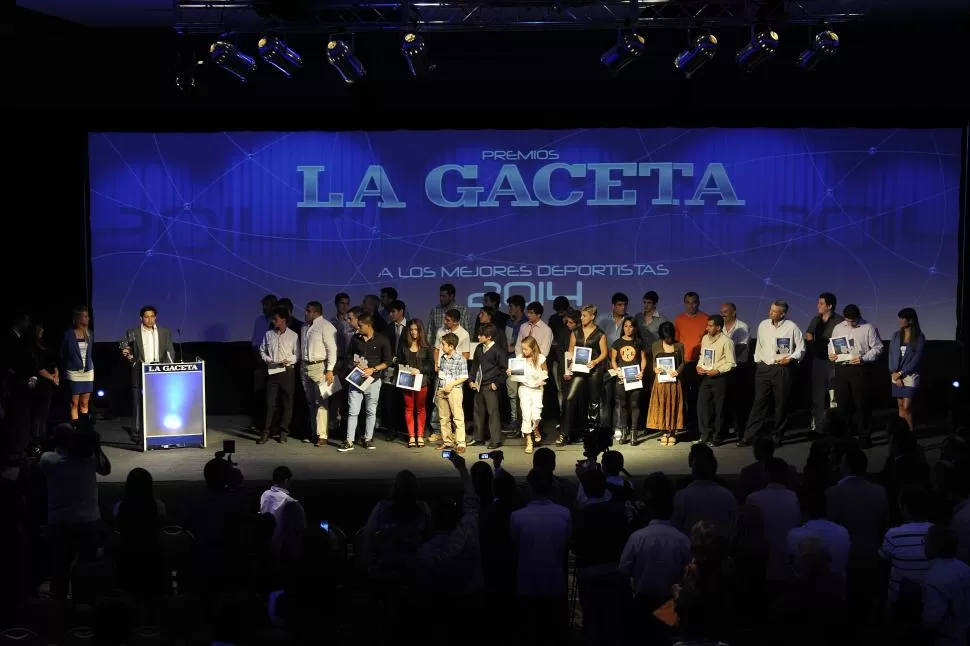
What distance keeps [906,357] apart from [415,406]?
5.45m

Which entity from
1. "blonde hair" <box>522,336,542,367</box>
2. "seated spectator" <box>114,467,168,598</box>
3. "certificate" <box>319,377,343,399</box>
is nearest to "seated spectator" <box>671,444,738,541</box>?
"seated spectator" <box>114,467,168,598</box>

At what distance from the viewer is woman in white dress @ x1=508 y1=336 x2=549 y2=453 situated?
13094 millimetres

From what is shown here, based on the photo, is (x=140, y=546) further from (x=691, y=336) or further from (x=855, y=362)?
(x=855, y=362)

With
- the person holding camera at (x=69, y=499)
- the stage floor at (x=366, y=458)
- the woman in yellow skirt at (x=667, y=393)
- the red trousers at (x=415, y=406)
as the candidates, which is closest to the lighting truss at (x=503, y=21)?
the woman in yellow skirt at (x=667, y=393)

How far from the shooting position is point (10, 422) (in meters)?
12.6

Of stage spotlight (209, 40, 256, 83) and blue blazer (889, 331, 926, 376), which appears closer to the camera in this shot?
stage spotlight (209, 40, 256, 83)

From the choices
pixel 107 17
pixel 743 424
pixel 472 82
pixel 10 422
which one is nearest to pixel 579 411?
pixel 743 424

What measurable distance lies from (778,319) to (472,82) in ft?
15.4

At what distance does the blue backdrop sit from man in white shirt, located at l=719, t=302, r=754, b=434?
3.58ft

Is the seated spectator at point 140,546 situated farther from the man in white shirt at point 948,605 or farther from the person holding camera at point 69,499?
the man in white shirt at point 948,605

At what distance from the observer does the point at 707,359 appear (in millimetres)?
13328

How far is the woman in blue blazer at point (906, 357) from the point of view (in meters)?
13.0

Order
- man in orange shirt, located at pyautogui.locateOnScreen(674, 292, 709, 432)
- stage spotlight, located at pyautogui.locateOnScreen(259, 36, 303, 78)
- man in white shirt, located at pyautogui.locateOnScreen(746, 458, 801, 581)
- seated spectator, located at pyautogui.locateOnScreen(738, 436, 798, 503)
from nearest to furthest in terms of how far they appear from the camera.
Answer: man in white shirt, located at pyautogui.locateOnScreen(746, 458, 801, 581), seated spectator, located at pyautogui.locateOnScreen(738, 436, 798, 503), stage spotlight, located at pyautogui.locateOnScreen(259, 36, 303, 78), man in orange shirt, located at pyautogui.locateOnScreen(674, 292, 709, 432)

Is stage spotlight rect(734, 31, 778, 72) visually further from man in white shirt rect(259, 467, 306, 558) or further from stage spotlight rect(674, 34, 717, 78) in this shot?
man in white shirt rect(259, 467, 306, 558)
